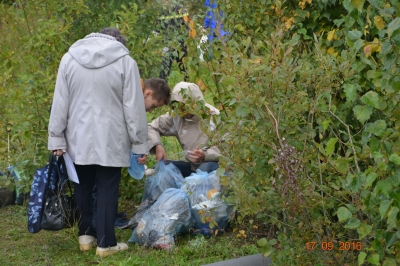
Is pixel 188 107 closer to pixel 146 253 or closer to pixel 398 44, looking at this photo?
pixel 146 253

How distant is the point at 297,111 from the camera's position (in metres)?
3.79

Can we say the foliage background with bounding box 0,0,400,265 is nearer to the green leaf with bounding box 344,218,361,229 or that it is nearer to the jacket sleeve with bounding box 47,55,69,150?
the green leaf with bounding box 344,218,361,229

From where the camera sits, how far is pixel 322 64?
12.5ft

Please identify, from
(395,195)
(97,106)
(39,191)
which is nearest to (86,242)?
(39,191)

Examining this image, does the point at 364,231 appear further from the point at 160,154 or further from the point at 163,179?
the point at 160,154

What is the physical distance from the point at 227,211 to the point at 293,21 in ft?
5.29

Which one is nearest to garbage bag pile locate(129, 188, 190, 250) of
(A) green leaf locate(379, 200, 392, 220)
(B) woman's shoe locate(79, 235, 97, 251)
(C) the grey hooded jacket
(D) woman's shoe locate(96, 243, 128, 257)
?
(D) woman's shoe locate(96, 243, 128, 257)

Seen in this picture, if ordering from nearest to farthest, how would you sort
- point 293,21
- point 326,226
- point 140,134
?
point 326,226 → point 293,21 → point 140,134

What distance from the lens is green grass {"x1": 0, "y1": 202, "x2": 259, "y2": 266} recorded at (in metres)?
5.10

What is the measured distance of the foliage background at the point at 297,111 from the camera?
9.07 feet

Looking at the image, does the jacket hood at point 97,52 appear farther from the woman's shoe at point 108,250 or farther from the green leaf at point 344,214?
the green leaf at point 344,214

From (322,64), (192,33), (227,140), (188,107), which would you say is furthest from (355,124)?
(192,33)

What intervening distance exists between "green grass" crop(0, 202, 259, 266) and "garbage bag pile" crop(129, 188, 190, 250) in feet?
0.23

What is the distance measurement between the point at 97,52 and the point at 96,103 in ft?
1.25
